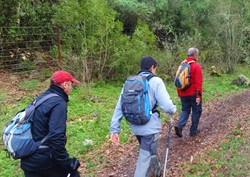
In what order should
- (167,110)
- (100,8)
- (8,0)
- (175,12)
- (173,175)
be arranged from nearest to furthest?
(167,110) < (173,175) < (100,8) < (8,0) < (175,12)

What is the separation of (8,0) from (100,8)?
161 inches

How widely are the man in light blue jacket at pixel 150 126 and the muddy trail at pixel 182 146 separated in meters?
1.25

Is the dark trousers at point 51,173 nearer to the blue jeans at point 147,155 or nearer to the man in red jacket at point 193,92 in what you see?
the blue jeans at point 147,155

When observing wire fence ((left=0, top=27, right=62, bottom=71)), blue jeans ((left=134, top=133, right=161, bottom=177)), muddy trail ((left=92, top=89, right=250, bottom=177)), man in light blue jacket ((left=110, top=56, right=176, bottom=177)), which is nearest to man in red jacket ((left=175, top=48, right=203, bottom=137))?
muddy trail ((left=92, top=89, right=250, bottom=177))

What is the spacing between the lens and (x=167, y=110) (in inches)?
163

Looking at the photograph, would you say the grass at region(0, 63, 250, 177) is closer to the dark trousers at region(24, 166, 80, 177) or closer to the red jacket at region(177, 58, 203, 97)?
the red jacket at region(177, 58, 203, 97)

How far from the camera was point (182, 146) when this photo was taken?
661 centimetres

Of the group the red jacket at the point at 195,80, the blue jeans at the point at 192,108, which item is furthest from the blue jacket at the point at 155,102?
the blue jeans at the point at 192,108

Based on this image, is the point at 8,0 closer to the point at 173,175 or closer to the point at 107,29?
the point at 107,29

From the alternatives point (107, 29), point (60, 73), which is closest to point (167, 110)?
point (60, 73)

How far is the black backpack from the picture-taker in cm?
403

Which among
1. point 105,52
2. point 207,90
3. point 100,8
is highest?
point 100,8

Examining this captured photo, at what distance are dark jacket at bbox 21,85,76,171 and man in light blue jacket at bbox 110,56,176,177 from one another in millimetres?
1160

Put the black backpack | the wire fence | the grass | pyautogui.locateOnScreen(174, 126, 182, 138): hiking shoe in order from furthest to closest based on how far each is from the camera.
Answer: the wire fence < pyautogui.locateOnScreen(174, 126, 182, 138): hiking shoe < the grass < the black backpack
